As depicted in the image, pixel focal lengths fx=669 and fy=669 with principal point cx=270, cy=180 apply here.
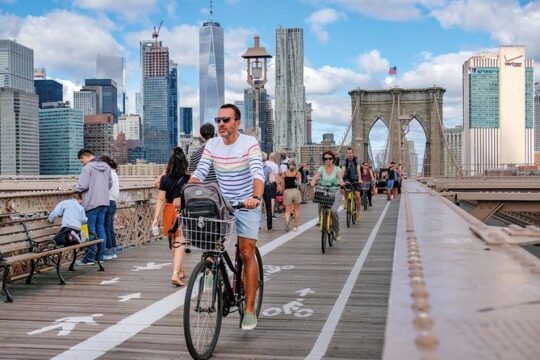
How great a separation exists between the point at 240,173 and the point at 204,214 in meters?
0.68

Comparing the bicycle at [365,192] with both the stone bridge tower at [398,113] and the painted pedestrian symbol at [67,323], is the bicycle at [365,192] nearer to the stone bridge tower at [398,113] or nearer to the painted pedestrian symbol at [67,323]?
the painted pedestrian symbol at [67,323]

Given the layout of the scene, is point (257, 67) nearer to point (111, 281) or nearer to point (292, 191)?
point (292, 191)

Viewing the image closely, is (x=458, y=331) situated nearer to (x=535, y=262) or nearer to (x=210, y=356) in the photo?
(x=535, y=262)

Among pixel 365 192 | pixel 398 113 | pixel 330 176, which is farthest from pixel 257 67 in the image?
pixel 398 113

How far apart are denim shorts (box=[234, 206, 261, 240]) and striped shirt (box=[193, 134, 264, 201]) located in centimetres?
11

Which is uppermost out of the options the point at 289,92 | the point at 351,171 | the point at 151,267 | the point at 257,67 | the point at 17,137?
the point at 289,92

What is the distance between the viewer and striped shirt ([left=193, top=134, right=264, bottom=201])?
16.4ft

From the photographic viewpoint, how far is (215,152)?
504cm

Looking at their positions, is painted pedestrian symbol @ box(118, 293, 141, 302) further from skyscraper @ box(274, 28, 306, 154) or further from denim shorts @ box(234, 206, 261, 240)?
skyscraper @ box(274, 28, 306, 154)

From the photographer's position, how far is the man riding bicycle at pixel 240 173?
4.96 m

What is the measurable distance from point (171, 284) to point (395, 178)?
22056 millimetres

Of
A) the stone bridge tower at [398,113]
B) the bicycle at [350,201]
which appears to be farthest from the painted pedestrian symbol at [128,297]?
the stone bridge tower at [398,113]

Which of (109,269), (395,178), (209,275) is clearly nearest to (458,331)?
(209,275)

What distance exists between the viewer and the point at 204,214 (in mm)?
4434
